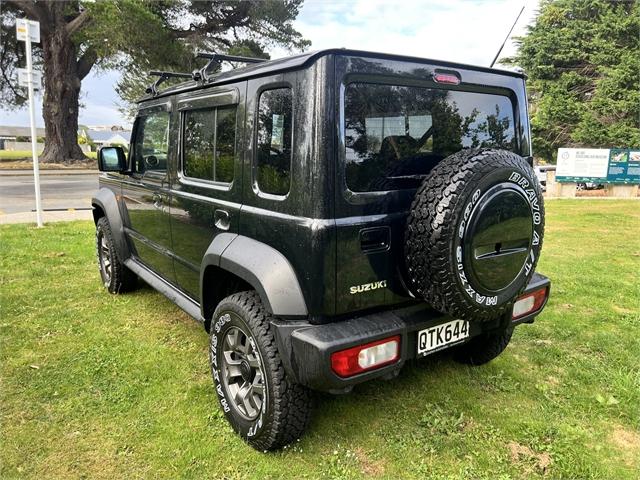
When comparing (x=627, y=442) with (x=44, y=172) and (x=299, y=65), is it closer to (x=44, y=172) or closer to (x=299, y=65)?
(x=299, y=65)

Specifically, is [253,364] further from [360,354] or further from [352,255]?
[352,255]

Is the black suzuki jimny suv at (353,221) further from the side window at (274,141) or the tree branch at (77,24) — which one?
the tree branch at (77,24)

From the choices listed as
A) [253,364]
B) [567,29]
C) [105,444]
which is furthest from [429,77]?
[567,29]

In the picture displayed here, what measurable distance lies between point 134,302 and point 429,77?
137 inches

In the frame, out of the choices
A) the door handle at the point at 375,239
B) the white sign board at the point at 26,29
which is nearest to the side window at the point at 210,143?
the door handle at the point at 375,239

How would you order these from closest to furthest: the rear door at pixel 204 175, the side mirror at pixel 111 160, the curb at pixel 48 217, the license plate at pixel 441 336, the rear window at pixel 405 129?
the rear window at pixel 405 129
the license plate at pixel 441 336
the rear door at pixel 204 175
the side mirror at pixel 111 160
the curb at pixel 48 217

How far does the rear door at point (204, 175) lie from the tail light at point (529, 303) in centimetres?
170

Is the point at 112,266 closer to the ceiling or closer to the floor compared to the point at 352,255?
closer to the floor

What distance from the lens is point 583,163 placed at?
1573 centimetres

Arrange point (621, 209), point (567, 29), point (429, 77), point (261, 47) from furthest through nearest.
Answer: point (567, 29) → point (261, 47) → point (621, 209) → point (429, 77)

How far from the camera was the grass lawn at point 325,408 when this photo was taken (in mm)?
2256

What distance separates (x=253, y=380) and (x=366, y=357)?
684mm

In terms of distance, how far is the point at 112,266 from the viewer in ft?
14.7

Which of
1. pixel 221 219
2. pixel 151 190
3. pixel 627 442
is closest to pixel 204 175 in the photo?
pixel 221 219
